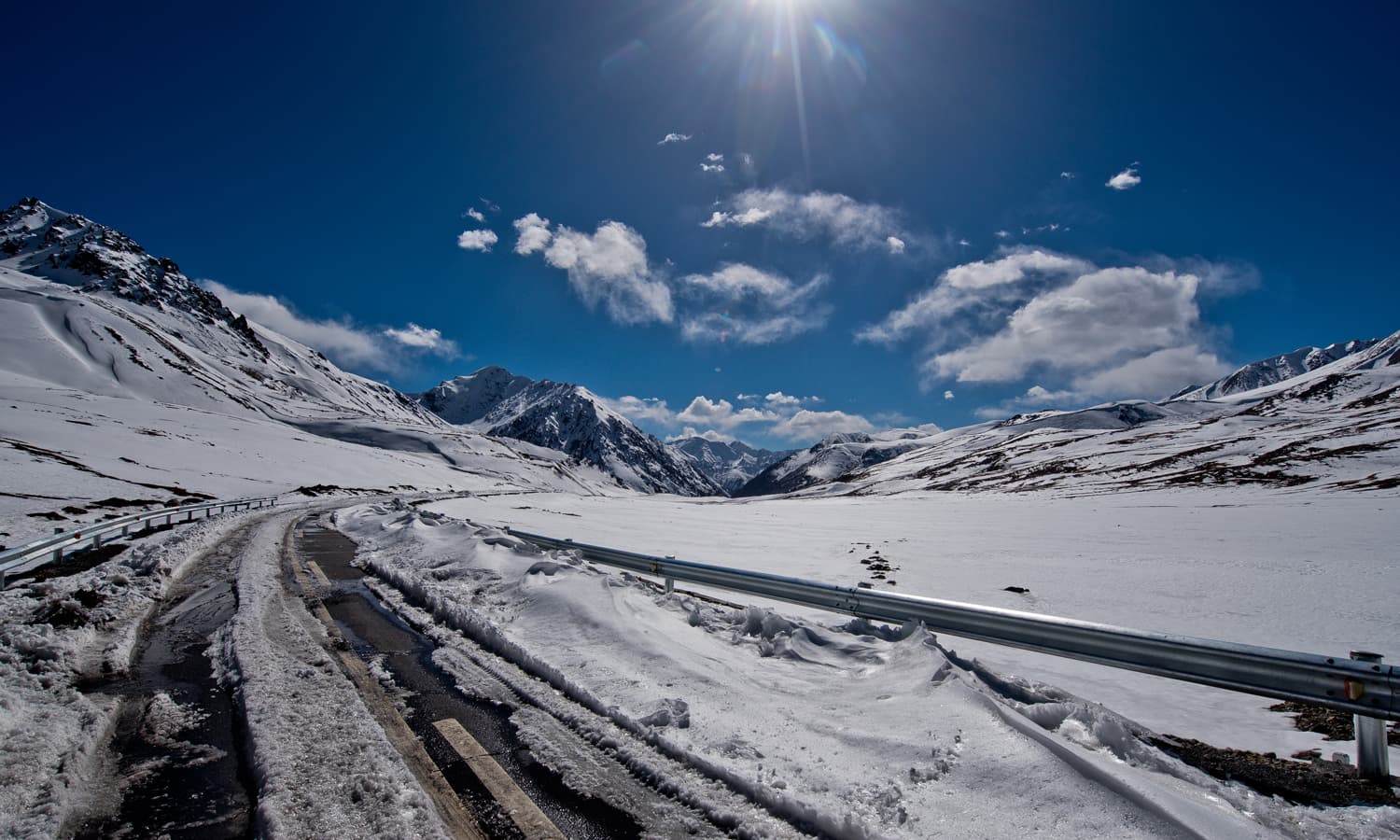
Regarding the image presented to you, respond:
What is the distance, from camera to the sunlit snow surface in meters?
3.38

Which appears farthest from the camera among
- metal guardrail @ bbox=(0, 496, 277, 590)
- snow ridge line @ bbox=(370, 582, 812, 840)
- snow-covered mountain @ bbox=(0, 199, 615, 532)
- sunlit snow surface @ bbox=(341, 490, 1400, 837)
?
snow-covered mountain @ bbox=(0, 199, 615, 532)

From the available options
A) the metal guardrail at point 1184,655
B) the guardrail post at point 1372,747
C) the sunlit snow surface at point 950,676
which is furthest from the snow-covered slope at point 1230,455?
the guardrail post at point 1372,747

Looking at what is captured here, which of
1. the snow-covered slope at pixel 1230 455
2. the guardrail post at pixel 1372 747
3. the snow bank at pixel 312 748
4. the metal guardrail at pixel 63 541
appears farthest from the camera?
the snow-covered slope at pixel 1230 455

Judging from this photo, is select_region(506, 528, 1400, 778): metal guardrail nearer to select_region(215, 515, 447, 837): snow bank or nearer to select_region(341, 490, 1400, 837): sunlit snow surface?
select_region(341, 490, 1400, 837): sunlit snow surface

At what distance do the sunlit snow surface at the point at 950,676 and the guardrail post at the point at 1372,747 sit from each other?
667mm

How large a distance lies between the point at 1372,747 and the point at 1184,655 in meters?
1.05

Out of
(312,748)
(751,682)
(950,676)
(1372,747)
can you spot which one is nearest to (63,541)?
(312,748)

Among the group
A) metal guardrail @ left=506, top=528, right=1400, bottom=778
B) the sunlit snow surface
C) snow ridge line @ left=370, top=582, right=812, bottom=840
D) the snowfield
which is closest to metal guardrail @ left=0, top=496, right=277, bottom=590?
the snowfield

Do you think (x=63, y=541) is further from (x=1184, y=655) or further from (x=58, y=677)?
(x=1184, y=655)

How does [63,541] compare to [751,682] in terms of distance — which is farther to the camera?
[63,541]

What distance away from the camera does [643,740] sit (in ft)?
14.6

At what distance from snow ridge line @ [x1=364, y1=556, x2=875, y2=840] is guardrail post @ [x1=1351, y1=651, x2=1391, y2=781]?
11.9ft

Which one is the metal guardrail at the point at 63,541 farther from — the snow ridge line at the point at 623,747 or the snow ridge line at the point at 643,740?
the snow ridge line at the point at 623,747

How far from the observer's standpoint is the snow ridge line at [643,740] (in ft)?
11.0
